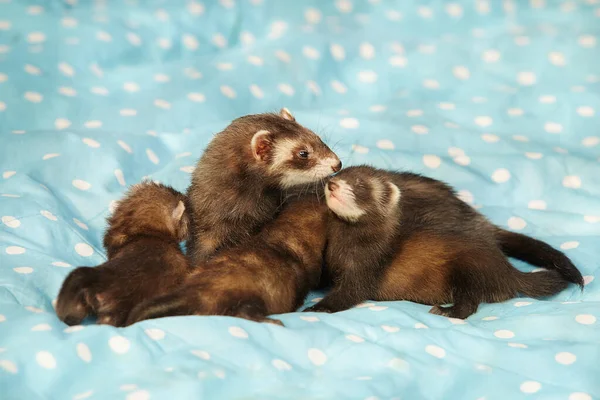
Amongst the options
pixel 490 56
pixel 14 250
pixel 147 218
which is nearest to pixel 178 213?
Answer: pixel 147 218

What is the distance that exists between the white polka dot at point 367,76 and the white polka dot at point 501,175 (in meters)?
0.86

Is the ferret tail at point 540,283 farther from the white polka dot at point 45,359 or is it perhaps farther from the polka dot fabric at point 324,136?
the white polka dot at point 45,359

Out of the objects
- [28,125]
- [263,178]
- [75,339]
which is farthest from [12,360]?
[28,125]

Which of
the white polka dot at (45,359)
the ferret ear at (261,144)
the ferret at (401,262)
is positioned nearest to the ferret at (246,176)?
the ferret ear at (261,144)

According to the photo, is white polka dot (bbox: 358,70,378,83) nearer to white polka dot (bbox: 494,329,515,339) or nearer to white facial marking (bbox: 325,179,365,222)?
white facial marking (bbox: 325,179,365,222)

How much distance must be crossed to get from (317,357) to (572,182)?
59.2 inches

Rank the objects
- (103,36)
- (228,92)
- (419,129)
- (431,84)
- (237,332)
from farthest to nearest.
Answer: (431,84)
(103,36)
(228,92)
(419,129)
(237,332)

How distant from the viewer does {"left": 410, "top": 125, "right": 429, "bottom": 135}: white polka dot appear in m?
3.22

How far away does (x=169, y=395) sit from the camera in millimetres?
1640

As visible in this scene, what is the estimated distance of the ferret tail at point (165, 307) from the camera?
1.92 meters

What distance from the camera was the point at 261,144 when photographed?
2.30 meters

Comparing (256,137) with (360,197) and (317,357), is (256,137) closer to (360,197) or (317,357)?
(360,197)

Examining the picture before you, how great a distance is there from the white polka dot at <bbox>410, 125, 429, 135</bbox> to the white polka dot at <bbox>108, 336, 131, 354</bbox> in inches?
68.2

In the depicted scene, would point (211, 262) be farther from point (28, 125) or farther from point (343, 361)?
point (28, 125)
